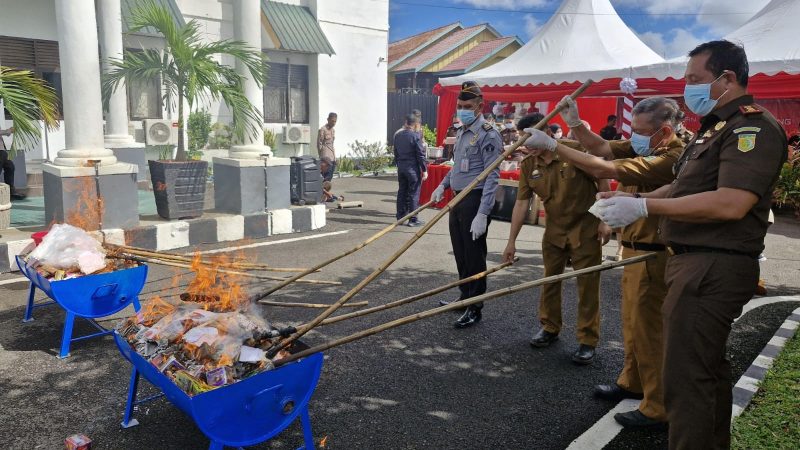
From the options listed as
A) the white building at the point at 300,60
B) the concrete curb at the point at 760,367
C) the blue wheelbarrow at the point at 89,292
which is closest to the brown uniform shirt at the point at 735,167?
the concrete curb at the point at 760,367

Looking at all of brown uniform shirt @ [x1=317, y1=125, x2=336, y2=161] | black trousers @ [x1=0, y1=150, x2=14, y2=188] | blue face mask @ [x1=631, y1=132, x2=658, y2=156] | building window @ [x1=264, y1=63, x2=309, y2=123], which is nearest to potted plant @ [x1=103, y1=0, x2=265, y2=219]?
black trousers @ [x1=0, y1=150, x2=14, y2=188]

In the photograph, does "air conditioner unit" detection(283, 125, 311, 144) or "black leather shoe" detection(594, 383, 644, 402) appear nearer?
"black leather shoe" detection(594, 383, 644, 402)

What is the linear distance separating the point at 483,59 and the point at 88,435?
27388 millimetres

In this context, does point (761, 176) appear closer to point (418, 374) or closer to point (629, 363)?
point (629, 363)

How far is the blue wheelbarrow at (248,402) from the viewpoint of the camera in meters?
2.62

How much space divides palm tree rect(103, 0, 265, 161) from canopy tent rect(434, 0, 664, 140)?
6639 mm

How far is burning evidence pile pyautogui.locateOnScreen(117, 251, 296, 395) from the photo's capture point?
112 inches

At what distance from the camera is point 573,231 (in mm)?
4586

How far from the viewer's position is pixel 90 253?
464 cm

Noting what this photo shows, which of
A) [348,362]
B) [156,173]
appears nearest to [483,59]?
[156,173]

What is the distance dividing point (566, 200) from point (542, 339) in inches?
47.6

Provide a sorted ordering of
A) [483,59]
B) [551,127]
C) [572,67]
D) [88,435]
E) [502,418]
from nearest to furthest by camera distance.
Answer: [88,435] → [502,418] → [551,127] → [572,67] → [483,59]

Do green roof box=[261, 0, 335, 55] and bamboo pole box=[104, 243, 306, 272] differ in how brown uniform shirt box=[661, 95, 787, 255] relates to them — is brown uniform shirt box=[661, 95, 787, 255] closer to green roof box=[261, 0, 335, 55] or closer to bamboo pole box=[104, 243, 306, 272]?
bamboo pole box=[104, 243, 306, 272]

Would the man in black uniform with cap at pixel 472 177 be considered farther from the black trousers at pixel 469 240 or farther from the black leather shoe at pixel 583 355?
the black leather shoe at pixel 583 355
